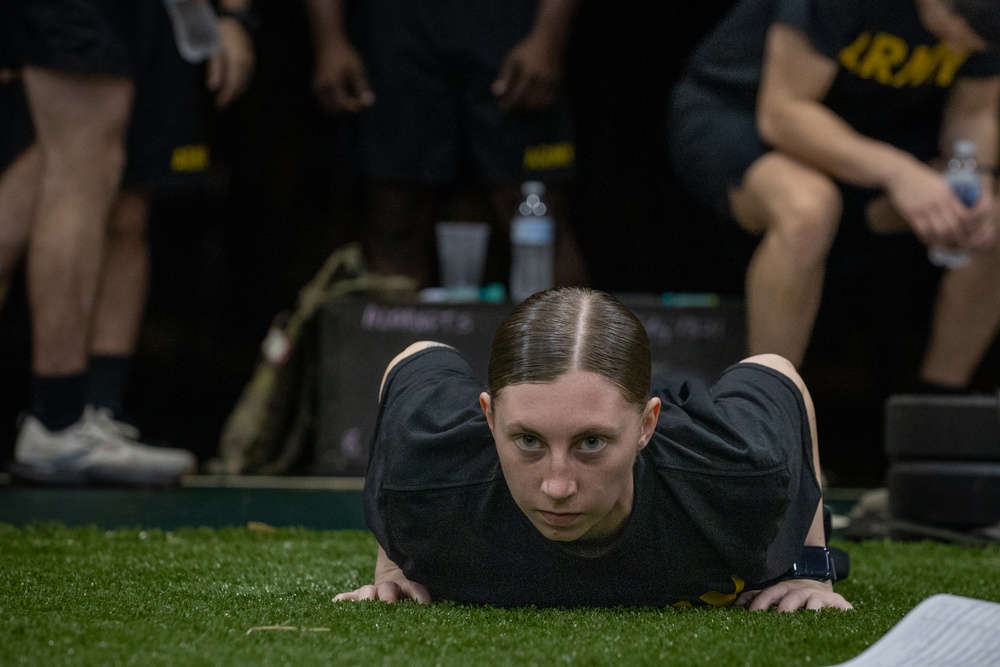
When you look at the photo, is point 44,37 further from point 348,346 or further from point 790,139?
point 790,139

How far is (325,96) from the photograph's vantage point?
3867mm

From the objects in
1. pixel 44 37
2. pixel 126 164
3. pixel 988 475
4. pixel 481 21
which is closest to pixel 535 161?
pixel 481 21

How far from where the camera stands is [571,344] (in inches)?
54.9

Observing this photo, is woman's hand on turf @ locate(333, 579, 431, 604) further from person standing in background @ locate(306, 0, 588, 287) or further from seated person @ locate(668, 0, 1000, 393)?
person standing in background @ locate(306, 0, 588, 287)

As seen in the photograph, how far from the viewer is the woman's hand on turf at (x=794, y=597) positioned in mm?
1653

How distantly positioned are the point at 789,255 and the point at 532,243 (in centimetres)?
127

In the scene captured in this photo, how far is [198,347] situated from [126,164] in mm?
1805

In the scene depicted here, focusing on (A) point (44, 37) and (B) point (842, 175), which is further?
(A) point (44, 37)

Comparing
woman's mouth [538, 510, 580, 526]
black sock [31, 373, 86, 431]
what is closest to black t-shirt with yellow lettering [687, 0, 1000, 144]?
woman's mouth [538, 510, 580, 526]

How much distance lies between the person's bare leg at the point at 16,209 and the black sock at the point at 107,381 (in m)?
0.28

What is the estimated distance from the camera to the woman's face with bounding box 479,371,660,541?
1.37m

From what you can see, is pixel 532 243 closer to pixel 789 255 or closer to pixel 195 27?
pixel 195 27

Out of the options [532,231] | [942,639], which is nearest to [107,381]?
[532,231]

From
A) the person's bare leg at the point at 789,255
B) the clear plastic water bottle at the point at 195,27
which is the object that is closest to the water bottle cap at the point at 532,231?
the clear plastic water bottle at the point at 195,27
